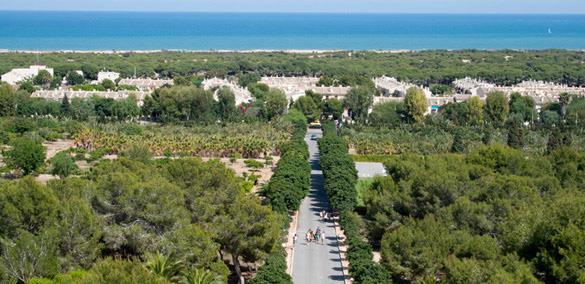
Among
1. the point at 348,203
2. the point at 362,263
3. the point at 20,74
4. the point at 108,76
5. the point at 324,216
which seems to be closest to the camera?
the point at 362,263

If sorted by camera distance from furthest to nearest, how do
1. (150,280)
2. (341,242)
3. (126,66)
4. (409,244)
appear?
1. (126,66)
2. (341,242)
3. (409,244)
4. (150,280)

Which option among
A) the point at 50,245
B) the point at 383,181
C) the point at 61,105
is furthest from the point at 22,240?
the point at 61,105

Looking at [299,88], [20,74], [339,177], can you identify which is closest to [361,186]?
[339,177]

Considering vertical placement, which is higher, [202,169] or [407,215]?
[202,169]

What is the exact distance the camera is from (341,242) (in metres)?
29.8

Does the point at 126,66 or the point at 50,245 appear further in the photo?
the point at 126,66

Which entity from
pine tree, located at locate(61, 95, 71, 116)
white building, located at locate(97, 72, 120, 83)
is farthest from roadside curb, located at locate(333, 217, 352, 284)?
white building, located at locate(97, 72, 120, 83)

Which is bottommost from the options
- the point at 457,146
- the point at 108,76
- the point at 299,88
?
the point at 457,146

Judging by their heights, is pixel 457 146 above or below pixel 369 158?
above

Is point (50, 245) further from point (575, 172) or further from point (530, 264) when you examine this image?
point (575, 172)

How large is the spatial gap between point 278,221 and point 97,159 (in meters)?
21.0

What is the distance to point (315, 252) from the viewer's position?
28.7m

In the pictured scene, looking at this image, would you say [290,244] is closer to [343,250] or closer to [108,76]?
[343,250]

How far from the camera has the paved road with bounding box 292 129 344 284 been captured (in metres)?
25.8
